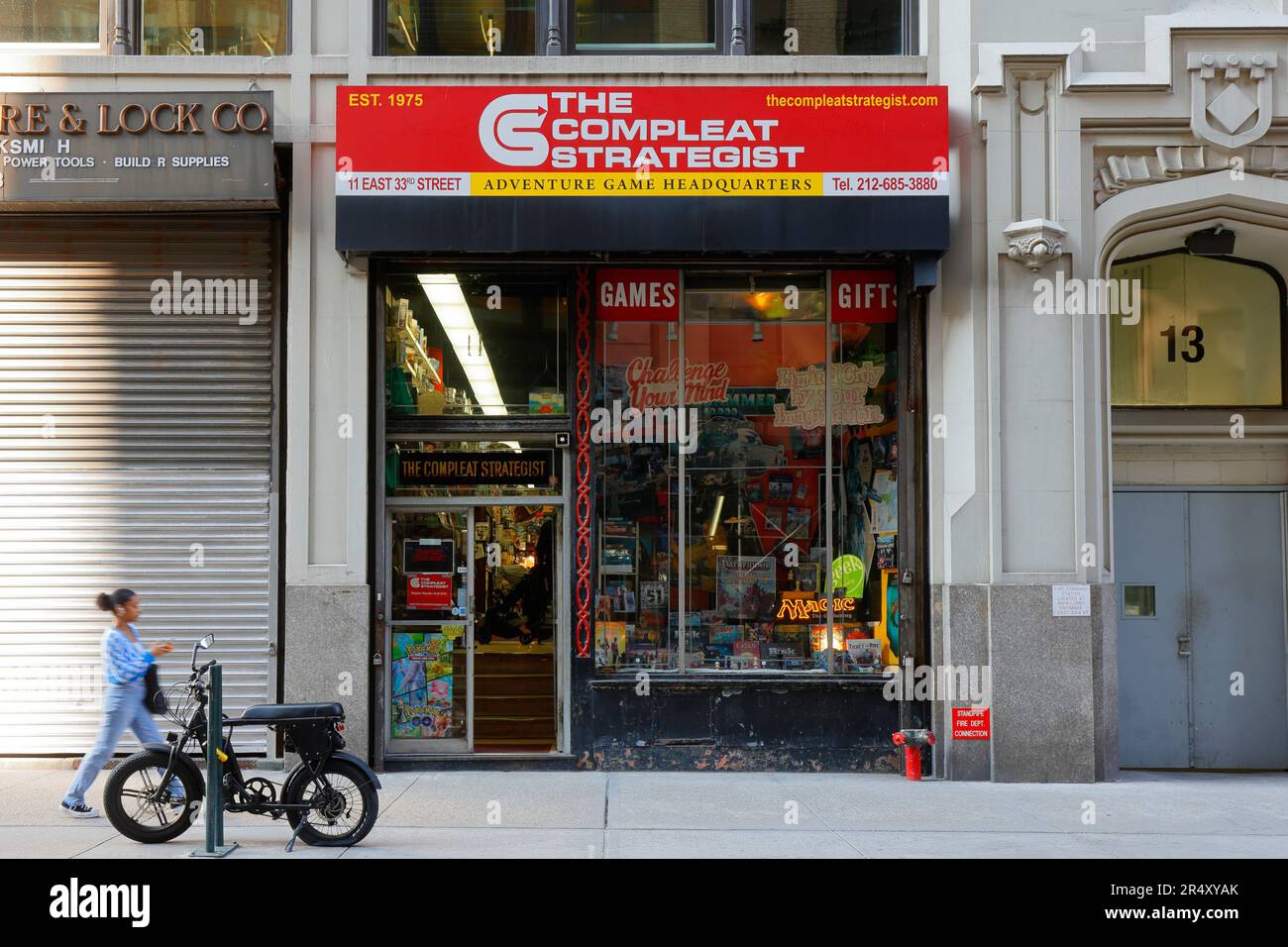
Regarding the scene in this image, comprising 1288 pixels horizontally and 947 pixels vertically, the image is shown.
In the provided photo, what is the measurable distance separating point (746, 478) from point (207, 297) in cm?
531

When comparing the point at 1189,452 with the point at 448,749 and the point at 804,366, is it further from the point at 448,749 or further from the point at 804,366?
the point at 448,749

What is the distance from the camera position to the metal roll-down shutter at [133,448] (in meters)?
11.1

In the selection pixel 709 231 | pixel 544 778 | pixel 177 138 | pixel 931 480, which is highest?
pixel 177 138

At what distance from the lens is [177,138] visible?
10.7 meters

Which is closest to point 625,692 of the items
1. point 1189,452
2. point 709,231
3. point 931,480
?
point 931,480

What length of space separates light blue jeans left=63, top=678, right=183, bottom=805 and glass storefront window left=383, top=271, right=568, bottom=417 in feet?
11.9

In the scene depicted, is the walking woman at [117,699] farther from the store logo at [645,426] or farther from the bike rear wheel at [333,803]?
the store logo at [645,426]

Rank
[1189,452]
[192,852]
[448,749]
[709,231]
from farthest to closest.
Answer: [1189,452]
[448,749]
[709,231]
[192,852]

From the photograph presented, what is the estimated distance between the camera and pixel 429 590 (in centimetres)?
1141

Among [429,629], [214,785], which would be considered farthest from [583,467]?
[214,785]

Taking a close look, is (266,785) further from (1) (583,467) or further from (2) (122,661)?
(1) (583,467)

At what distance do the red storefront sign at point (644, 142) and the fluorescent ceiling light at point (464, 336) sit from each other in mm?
1180

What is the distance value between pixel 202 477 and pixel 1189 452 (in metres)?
9.69

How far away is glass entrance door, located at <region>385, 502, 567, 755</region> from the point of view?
11.4 meters
